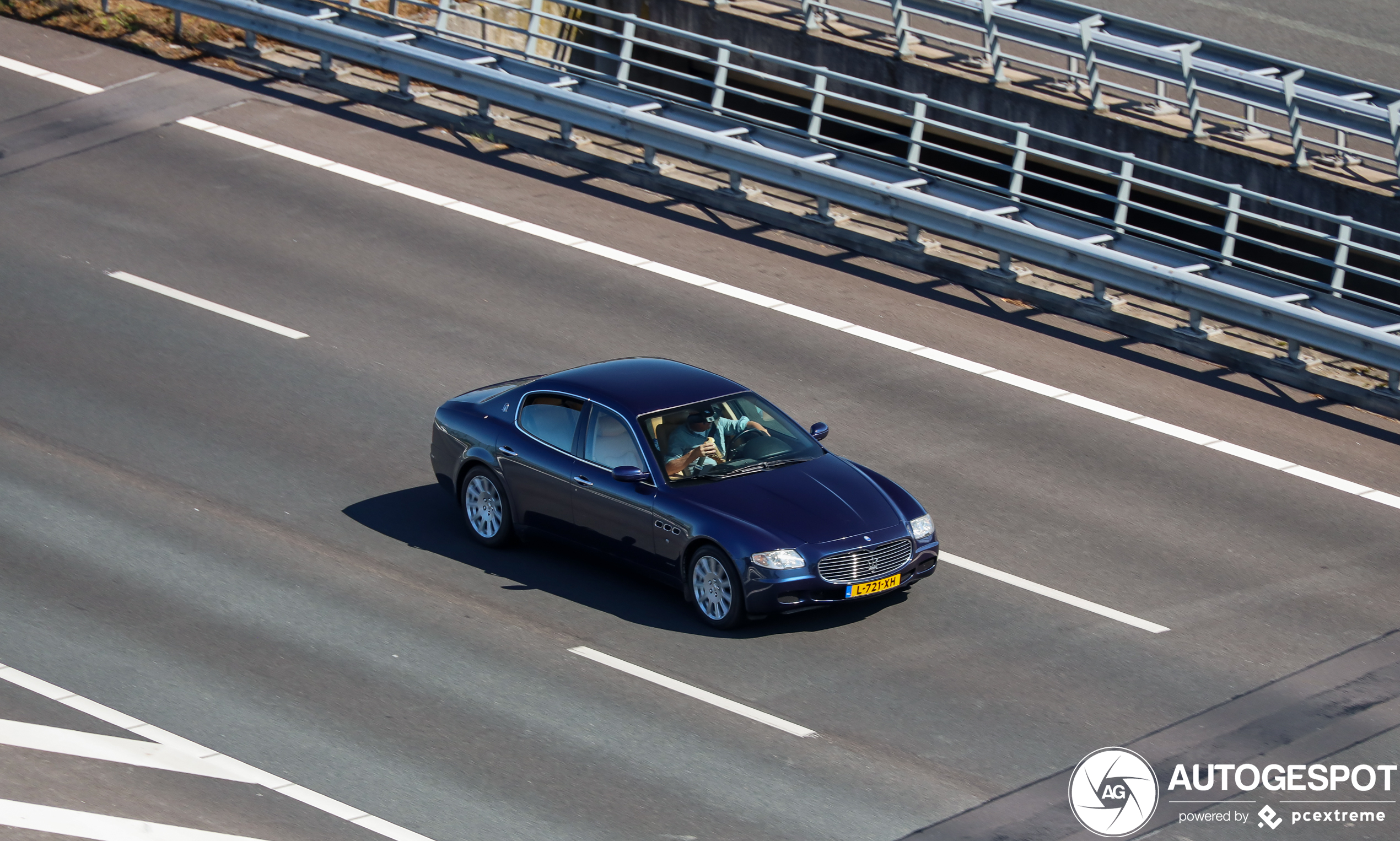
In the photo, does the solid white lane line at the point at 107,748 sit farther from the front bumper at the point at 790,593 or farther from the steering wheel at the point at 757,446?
the steering wheel at the point at 757,446

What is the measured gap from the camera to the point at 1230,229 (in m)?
18.0

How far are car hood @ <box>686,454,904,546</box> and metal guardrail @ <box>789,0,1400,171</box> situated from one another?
9028 mm

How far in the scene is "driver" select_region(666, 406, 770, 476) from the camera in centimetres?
1210

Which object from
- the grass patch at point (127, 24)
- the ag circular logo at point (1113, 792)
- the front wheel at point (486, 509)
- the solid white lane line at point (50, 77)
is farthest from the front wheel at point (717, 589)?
the grass patch at point (127, 24)

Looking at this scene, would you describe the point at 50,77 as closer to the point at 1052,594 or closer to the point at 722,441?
the point at 722,441

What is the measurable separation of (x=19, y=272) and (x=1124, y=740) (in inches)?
473

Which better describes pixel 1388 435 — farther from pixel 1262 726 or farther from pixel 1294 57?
pixel 1294 57

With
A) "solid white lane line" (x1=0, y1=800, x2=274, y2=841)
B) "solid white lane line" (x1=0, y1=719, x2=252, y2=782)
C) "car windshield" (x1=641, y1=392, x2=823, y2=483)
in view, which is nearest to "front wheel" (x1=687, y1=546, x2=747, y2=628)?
"car windshield" (x1=641, y1=392, x2=823, y2=483)

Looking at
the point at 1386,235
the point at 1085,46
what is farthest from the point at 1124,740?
the point at 1085,46

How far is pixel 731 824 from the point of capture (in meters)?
9.29

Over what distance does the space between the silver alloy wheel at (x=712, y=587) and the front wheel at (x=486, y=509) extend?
1801mm

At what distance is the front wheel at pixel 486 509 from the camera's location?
506 inches

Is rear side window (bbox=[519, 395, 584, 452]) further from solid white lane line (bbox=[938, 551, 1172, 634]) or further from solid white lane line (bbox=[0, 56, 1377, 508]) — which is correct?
solid white lane line (bbox=[0, 56, 1377, 508])

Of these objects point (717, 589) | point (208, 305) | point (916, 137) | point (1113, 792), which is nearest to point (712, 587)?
point (717, 589)
